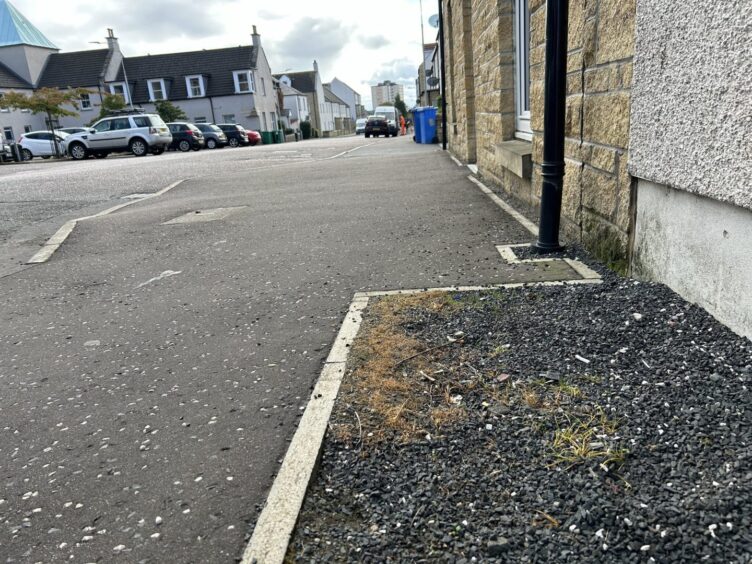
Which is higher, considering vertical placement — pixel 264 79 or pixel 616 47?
pixel 264 79

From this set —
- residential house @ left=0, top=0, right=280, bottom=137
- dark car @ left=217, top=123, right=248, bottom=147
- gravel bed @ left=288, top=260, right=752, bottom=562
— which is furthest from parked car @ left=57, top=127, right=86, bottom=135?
gravel bed @ left=288, top=260, right=752, bottom=562

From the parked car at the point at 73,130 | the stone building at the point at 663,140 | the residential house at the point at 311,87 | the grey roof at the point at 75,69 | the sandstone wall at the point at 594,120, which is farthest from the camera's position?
the residential house at the point at 311,87

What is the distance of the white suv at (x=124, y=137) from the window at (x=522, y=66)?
A: 26.8 m

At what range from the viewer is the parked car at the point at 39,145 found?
115ft

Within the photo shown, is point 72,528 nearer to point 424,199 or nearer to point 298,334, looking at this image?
point 298,334

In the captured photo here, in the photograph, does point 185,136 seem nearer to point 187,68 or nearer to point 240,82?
point 240,82

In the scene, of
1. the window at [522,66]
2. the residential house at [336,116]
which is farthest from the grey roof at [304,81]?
the window at [522,66]

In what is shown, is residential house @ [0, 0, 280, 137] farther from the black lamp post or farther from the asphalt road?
the black lamp post

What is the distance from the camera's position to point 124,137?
30.5m

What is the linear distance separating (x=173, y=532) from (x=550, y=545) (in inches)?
48.8

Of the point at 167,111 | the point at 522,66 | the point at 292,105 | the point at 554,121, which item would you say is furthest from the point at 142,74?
the point at 554,121

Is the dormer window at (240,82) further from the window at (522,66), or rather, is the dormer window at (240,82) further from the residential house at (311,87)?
the window at (522,66)

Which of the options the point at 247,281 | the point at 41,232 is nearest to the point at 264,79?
the point at 41,232

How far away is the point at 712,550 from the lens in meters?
1.64
